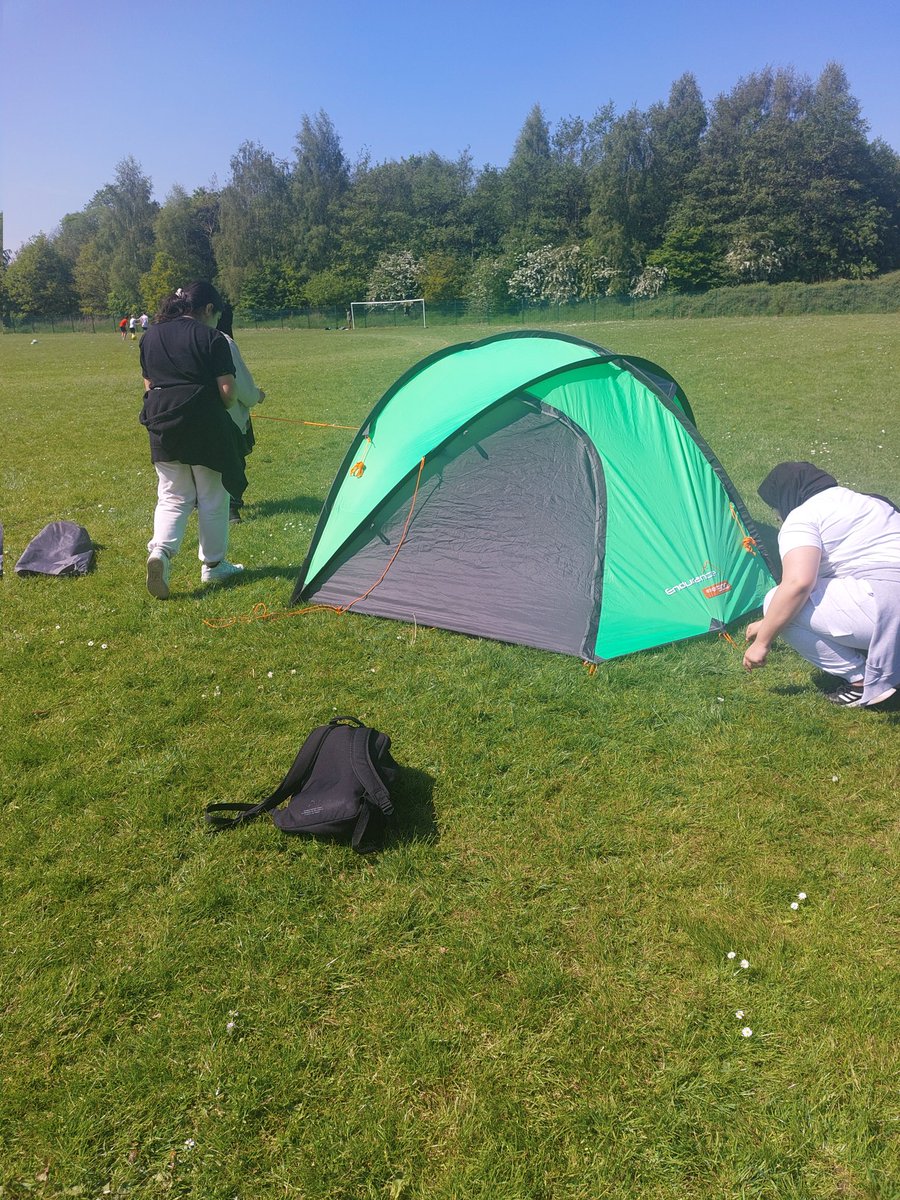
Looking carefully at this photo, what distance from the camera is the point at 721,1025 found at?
2438 millimetres

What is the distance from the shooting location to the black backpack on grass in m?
3.13

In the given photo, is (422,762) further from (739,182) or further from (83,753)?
(739,182)

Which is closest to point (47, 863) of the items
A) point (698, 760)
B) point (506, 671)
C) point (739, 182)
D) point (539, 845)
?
point (539, 845)

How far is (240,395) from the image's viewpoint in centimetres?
579

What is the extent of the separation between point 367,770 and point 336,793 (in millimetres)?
166

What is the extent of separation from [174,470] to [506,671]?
9.76ft

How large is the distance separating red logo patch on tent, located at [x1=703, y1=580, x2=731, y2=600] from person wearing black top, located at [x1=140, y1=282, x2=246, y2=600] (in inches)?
138

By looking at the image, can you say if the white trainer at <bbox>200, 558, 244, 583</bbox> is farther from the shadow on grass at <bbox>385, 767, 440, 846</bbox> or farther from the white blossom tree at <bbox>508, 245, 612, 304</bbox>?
the white blossom tree at <bbox>508, 245, 612, 304</bbox>

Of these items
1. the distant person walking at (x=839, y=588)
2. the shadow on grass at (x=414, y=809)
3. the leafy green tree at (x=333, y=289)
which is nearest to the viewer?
the shadow on grass at (x=414, y=809)

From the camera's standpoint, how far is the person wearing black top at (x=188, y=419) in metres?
5.21

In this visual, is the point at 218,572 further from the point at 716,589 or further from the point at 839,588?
the point at 839,588

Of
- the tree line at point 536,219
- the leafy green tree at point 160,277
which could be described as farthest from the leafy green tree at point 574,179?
the leafy green tree at point 160,277

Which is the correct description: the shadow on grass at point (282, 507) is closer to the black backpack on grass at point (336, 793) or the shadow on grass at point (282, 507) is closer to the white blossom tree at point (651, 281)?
the black backpack on grass at point (336, 793)

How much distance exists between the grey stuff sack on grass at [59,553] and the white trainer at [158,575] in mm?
1019
